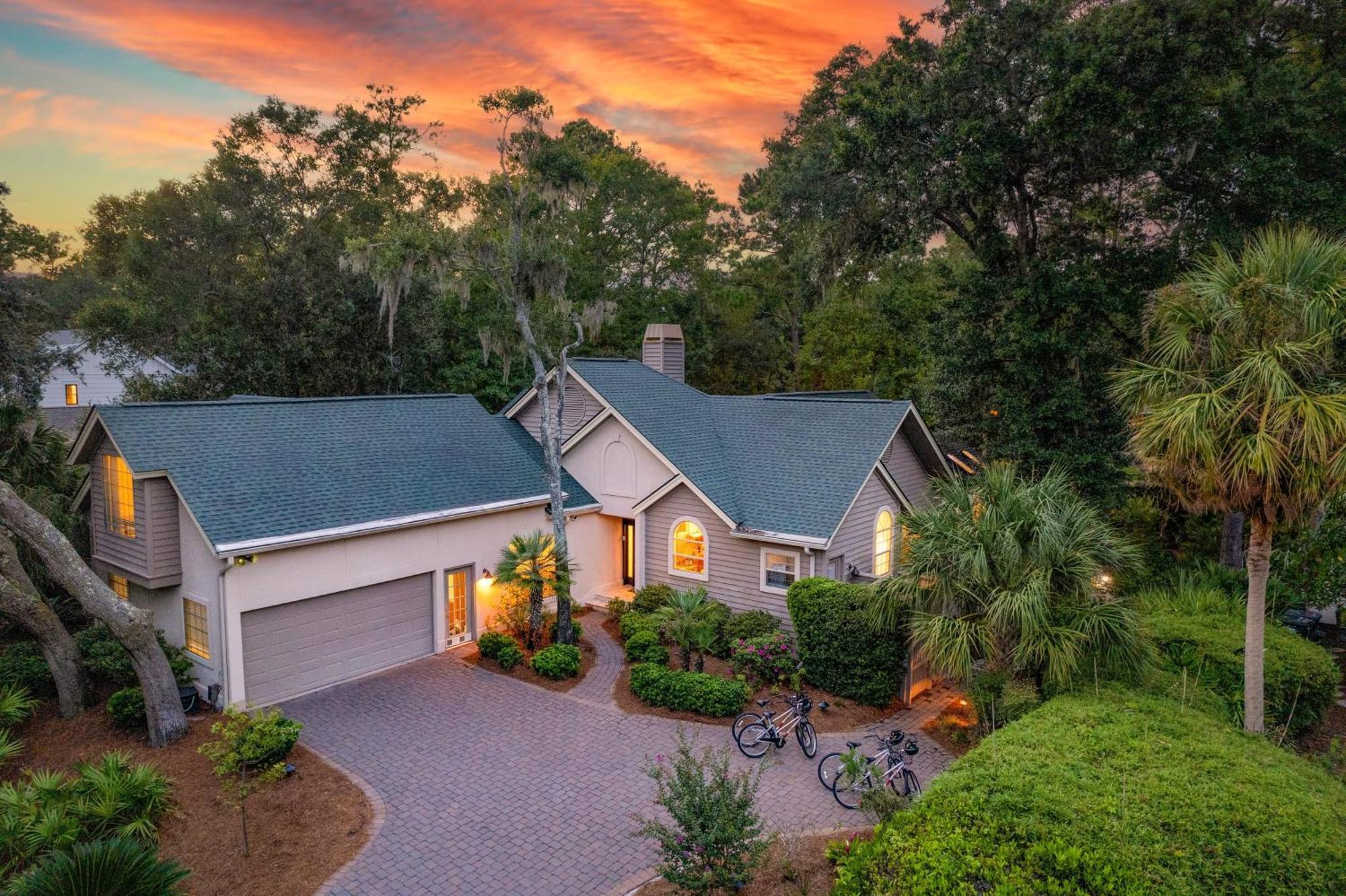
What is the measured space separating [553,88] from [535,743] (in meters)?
12.7

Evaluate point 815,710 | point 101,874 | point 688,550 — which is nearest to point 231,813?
point 101,874

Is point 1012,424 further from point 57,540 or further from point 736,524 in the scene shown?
point 57,540

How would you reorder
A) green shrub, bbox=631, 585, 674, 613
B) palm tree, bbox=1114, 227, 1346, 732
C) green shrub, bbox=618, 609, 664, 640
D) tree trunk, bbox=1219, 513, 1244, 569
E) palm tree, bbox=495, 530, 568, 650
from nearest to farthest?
1. palm tree, bbox=1114, 227, 1346, 732
2. palm tree, bbox=495, 530, 568, 650
3. green shrub, bbox=618, 609, 664, 640
4. green shrub, bbox=631, 585, 674, 613
5. tree trunk, bbox=1219, 513, 1244, 569

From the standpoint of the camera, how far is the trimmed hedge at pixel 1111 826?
5555 millimetres

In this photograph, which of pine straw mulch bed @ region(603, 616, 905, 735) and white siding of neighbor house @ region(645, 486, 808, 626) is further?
white siding of neighbor house @ region(645, 486, 808, 626)

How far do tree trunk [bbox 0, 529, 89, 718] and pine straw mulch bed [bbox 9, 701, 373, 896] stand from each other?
44 cm

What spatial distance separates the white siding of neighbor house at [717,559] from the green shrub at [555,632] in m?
2.05

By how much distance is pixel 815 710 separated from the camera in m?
12.2

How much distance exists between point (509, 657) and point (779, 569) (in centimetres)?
587

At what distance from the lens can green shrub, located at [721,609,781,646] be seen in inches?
557

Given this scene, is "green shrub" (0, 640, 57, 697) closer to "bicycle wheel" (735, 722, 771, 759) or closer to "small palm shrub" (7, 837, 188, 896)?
"small palm shrub" (7, 837, 188, 896)

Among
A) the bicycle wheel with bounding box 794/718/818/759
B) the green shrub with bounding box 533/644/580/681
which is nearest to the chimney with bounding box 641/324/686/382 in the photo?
the green shrub with bounding box 533/644/580/681

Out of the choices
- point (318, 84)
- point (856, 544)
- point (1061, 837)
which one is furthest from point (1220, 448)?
point (318, 84)

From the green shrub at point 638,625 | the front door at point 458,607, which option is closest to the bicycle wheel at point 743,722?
the green shrub at point 638,625
